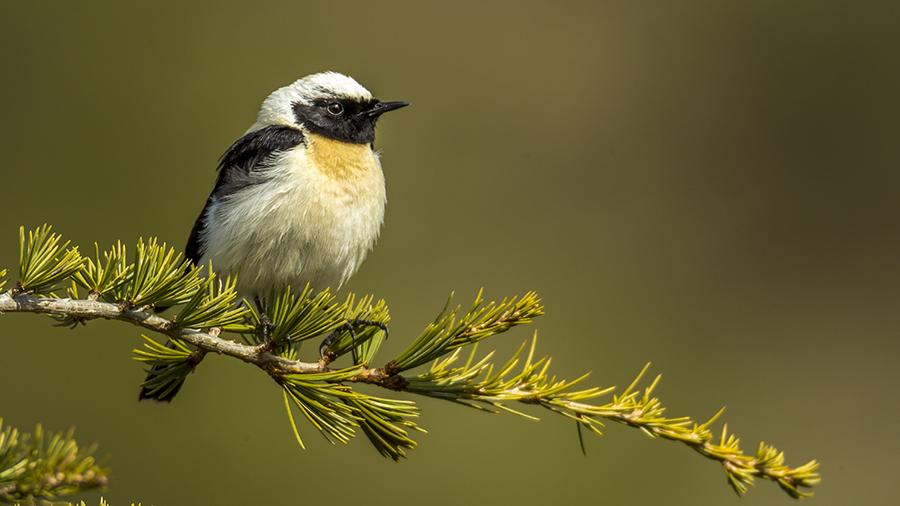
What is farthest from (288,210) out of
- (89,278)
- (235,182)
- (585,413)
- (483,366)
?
(585,413)

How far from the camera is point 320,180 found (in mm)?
2717

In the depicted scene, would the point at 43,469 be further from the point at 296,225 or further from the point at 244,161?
the point at 244,161

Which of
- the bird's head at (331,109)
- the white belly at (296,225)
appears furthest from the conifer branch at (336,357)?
the bird's head at (331,109)

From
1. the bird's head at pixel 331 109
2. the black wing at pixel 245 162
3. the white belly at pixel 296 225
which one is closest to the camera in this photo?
the white belly at pixel 296 225

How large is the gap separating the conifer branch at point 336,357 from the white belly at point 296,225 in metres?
0.92

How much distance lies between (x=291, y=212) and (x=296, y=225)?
0.17 feet

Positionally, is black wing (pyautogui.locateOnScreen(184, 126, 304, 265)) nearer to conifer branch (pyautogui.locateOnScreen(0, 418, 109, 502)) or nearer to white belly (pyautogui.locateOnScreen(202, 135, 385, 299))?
white belly (pyautogui.locateOnScreen(202, 135, 385, 299))

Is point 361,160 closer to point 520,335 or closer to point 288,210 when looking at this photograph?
point 288,210

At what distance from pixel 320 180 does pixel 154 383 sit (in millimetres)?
1052

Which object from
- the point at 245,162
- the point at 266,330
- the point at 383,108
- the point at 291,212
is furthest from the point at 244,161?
the point at 266,330

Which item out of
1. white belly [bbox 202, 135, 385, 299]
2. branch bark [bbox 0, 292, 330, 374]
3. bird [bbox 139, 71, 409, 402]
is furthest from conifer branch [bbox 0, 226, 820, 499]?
white belly [bbox 202, 135, 385, 299]

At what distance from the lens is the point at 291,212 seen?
2639mm

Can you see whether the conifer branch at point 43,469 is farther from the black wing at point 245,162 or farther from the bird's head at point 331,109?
the bird's head at point 331,109

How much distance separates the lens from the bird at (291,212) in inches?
105
